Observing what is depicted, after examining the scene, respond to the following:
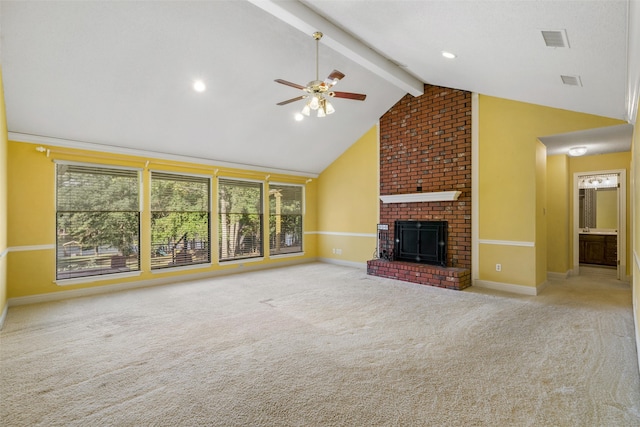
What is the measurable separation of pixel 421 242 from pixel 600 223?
188 inches

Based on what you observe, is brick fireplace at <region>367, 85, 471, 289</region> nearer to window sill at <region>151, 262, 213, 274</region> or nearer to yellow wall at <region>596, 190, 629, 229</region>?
window sill at <region>151, 262, 213, 274</region>

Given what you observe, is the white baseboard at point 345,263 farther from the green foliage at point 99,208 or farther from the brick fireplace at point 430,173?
the green foliage at point 99,208

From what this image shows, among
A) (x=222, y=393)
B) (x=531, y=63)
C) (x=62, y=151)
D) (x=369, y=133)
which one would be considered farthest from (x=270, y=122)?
(x=222, y=393)

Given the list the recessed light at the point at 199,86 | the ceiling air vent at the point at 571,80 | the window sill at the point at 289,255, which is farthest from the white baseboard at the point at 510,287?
the recessed light at the point at 199,86

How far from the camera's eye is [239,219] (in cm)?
684

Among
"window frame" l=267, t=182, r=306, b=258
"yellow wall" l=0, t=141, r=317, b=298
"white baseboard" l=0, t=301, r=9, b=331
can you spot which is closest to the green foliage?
"yellow wall" l=0, t=141, r=317, b=298

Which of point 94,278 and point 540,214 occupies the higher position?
point 540,214

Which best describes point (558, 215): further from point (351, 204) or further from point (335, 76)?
point (335, 76)

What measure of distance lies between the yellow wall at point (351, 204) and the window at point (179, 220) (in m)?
2.99

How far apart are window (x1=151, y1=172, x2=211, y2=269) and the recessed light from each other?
6.53 ft

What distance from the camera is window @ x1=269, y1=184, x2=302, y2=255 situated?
294 inches

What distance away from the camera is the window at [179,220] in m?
5.64

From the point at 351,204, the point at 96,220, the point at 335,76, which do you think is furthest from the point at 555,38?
the point at 96,220

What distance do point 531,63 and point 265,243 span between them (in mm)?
5721
